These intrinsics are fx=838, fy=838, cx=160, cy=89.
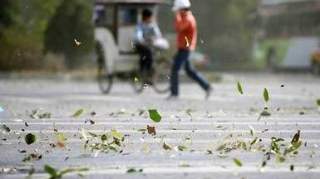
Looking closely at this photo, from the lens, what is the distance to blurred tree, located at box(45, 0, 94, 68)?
27391 mm

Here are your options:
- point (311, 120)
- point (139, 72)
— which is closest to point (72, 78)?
point (139, 72)

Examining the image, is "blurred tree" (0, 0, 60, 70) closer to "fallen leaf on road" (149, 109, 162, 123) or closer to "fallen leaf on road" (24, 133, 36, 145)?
"fallen leaf on road" (149, 109, 162, 123)

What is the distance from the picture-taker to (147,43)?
1917 centimetres

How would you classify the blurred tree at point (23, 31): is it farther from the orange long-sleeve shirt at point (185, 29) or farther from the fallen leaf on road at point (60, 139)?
the fallen leaf on road at point (60, 139)

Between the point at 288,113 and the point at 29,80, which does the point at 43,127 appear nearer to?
the point at 288,113

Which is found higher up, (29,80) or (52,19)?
(52,19)

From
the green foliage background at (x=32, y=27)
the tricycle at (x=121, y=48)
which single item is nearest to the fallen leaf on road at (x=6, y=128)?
the green foliage background at (x=32, y=27)

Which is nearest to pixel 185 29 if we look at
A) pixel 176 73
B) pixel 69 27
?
pixel 176 73

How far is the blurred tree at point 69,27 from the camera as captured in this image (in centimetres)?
2739

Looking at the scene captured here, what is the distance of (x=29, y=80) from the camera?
91.1 ft

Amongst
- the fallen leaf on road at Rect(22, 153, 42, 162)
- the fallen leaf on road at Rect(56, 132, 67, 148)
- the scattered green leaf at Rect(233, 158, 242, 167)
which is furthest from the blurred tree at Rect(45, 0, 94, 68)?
the scattered green leaf at Rect(233, 158, 242, 167)

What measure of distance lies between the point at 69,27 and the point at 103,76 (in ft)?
33.1

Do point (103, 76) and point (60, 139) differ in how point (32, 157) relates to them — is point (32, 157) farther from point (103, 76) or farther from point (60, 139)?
point (103, 76)

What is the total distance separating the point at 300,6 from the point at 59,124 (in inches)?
1240
